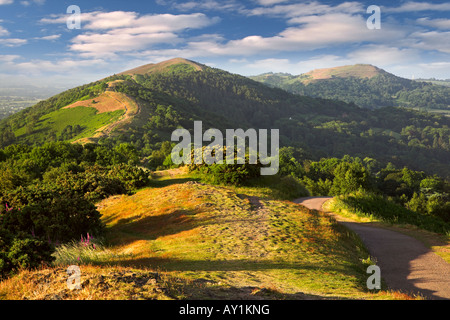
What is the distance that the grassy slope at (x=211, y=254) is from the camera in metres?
5.93

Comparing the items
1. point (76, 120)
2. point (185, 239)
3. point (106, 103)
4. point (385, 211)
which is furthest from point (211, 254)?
point (106, 103)

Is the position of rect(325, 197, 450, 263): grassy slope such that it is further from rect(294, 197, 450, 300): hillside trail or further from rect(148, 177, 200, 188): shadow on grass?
rect(148, 177, 200, 188): shadow on grass

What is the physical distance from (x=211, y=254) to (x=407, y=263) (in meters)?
7.25

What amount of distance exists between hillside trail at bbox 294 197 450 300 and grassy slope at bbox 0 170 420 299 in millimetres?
872

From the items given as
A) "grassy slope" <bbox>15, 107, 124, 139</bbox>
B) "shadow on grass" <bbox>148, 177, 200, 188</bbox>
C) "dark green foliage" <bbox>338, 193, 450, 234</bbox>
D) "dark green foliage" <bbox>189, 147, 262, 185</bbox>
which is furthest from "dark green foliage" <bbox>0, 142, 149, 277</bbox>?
"grassy slope" <bbox>15, 107, 124, 139</bbox>

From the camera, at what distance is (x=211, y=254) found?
10.0 m

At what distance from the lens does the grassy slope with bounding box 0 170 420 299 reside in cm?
593

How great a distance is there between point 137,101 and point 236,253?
5479 inches

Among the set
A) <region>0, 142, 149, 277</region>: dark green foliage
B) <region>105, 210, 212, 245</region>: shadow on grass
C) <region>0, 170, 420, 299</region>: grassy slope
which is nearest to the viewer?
<region>0, 170, 420, 299</region>: grassy slope

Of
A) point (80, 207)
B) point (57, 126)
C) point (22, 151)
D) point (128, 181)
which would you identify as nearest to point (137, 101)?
point (57, 126)

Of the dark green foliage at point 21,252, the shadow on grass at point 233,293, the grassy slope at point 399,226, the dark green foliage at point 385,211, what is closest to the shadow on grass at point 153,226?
the dark green foliage at point 21,252

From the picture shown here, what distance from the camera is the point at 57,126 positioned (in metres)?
121
